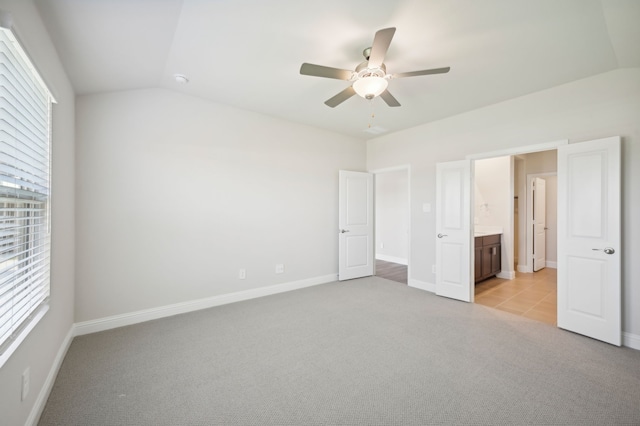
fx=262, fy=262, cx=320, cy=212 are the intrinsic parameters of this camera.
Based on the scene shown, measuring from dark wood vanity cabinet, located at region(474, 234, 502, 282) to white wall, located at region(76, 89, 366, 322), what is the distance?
2.78m

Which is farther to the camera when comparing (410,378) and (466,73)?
(466,73)

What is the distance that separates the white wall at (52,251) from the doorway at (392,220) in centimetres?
531

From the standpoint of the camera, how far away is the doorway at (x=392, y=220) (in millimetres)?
6566

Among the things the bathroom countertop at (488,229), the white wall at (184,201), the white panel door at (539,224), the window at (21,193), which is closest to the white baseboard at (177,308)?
the white wall at (184,201)

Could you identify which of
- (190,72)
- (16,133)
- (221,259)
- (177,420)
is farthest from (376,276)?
(16,133)

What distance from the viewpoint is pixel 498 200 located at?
528 centimetres

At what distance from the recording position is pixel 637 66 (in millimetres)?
2555

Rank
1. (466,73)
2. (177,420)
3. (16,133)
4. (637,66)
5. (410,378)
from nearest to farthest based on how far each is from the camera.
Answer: (16,133)
(177,420)
(410,378)
(637,66)
(466,73)

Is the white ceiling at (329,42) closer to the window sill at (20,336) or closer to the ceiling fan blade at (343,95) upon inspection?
the ceiling fan blade at (343,95)

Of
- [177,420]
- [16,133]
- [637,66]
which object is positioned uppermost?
[637,66]

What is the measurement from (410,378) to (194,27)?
328cm

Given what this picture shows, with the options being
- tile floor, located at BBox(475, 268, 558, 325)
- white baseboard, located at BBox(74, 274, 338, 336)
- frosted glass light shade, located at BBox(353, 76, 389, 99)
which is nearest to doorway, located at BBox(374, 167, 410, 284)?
tile floor, located at BBox(475, 268, 558, 325)

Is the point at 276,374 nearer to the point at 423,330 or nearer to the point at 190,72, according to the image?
the point at 423,330

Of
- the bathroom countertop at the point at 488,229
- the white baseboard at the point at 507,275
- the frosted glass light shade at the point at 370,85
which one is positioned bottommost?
the white baseboard at the point at 507,275
